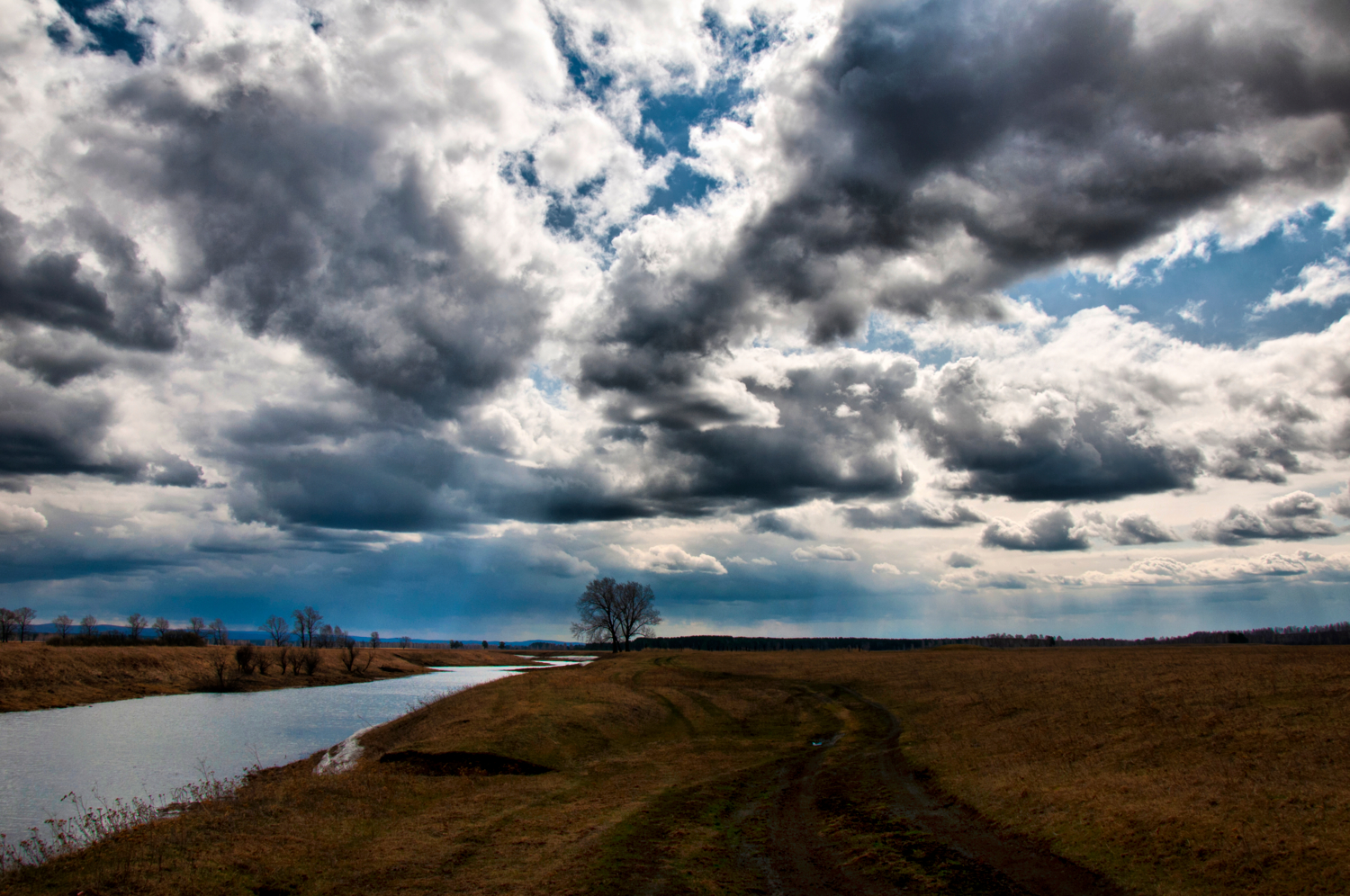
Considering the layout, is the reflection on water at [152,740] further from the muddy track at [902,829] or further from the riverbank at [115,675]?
the muddy track at [902,829]

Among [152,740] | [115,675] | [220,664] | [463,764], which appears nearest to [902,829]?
[463,764]

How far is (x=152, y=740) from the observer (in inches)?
2103

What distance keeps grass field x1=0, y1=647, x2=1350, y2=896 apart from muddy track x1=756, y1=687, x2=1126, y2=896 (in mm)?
113

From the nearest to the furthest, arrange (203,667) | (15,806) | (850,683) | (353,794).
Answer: (353,794) < (15,806) < (850,683) < (203,667)

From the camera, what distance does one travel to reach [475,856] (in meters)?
19.9

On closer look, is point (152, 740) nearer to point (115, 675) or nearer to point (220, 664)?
point (115, 675)

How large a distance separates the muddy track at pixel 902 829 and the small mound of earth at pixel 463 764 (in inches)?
527

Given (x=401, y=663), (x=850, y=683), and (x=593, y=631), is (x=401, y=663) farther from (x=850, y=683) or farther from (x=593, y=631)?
(x=850, y=683)

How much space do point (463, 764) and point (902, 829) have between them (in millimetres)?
Answer: 23235

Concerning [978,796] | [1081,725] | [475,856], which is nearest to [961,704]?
[1081,725]

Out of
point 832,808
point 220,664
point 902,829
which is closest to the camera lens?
point 902,829

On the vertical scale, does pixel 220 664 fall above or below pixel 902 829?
below

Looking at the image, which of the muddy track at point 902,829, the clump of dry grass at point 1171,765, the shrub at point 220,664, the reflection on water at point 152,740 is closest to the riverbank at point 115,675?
the shrub at point 220,664

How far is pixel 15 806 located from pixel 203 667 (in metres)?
100
